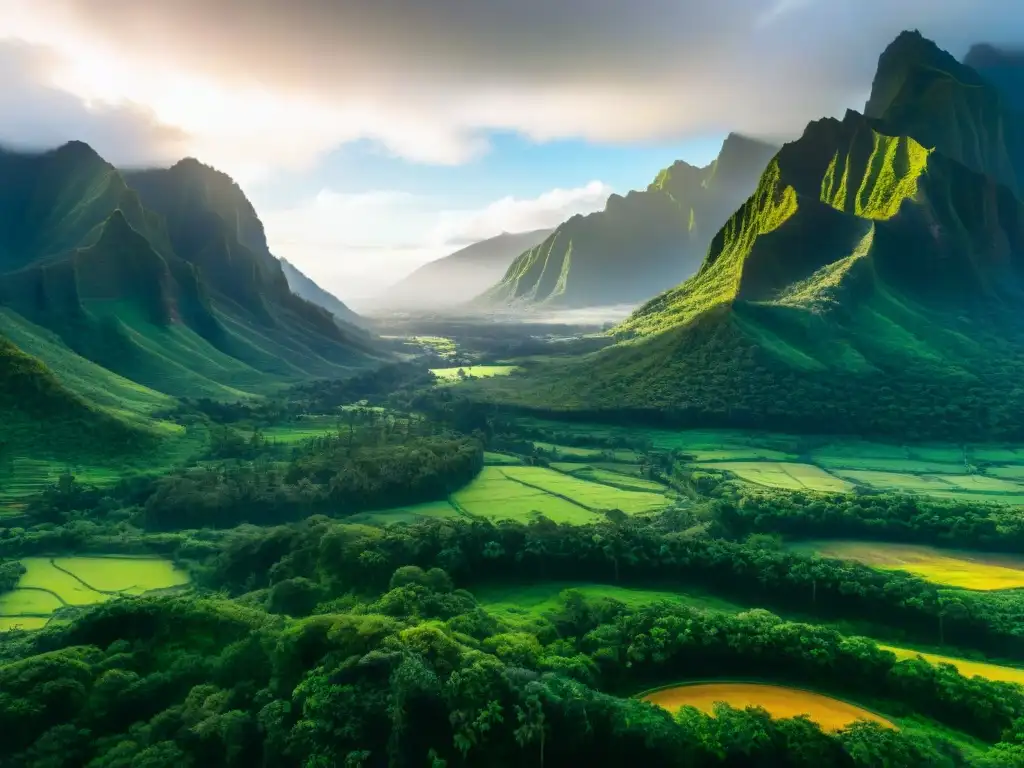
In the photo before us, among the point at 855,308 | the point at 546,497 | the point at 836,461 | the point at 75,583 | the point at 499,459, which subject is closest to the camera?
the point at 75,583

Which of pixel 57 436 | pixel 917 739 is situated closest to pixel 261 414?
pixel 57 436

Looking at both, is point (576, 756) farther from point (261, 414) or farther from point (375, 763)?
point (261, 414)

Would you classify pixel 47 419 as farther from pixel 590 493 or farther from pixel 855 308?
pixel 855 308

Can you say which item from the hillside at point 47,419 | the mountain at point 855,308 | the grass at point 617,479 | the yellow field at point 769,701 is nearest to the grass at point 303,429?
the hillside at point 47,419

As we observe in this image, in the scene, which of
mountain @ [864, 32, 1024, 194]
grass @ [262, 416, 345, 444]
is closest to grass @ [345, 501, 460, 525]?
grass @ [262, 416, 345, 444]

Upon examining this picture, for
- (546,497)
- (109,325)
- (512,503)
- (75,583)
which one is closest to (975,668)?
(546,497)

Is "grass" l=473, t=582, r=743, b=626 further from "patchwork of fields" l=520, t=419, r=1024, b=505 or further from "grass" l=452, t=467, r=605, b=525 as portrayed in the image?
"patchwork of fields" l=520, t=419, r=1024, b=505

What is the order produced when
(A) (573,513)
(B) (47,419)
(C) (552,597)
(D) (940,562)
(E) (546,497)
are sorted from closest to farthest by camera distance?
1. (C) (552,597)
2. (D) (940,562)
3. (A) (573,513)
4. (E) (546,497)
5. (B) (47,419)

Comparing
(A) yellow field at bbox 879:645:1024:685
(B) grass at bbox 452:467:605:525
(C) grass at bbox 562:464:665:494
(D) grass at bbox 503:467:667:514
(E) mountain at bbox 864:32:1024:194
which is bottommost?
(A) yellow field at bbox 879:645:1024:685
